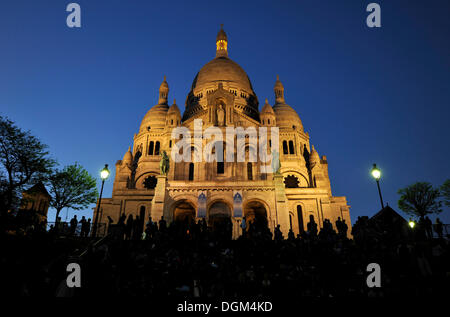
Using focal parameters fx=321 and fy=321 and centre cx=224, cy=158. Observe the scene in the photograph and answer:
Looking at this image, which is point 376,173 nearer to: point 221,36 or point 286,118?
point 286,118

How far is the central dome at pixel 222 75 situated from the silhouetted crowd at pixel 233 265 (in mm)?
42858

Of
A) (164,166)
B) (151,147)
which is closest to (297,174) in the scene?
(164,166)

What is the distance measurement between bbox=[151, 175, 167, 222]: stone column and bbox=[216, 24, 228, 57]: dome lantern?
4389cm

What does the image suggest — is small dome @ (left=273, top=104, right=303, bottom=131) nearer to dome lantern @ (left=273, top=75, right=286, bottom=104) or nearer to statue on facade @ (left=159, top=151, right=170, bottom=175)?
dome lantern @ (left=273, top=75, right=286, bottom=104)

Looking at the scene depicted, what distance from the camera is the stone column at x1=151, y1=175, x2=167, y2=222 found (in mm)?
32750

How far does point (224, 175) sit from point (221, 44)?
44543 mm

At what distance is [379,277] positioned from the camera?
13312 mm

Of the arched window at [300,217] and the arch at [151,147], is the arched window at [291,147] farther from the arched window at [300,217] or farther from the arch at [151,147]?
the arch at [151,147]

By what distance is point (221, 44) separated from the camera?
2852 inches

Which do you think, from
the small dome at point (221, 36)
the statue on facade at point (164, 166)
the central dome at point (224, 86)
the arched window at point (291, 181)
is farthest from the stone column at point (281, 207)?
the small dome at point (221, 36)

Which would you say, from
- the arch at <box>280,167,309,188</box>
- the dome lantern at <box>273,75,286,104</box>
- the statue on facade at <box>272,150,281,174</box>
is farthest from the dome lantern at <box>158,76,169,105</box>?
the statue on facade at <box>272,150,281,174</box>

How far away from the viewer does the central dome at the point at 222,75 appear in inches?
2324
